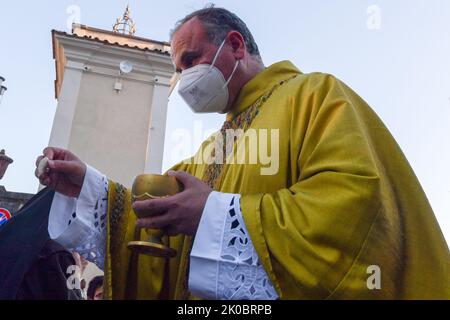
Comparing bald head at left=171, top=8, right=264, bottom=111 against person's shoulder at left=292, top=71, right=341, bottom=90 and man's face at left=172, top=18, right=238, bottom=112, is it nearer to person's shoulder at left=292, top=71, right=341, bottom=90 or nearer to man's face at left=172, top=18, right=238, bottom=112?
man's face at left=172, top=18, right=238, bottom=112

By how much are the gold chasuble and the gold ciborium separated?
0.86 feet

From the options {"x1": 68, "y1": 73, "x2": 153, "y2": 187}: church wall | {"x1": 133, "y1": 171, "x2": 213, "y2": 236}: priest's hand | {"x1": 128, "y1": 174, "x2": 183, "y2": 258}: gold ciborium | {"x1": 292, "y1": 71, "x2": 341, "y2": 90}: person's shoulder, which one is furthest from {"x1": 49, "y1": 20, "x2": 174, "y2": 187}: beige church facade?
{"x1": 133, "y1": 171, "x2": 213, "y2": 236}: priest's hand

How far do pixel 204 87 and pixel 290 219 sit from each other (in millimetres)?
1006

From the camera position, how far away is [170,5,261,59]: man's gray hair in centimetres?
224

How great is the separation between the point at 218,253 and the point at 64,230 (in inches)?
36.1

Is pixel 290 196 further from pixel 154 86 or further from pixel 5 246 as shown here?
pixel 154 86

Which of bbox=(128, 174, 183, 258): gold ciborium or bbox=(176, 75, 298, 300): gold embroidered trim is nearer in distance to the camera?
bbox=(128, 174, 183, 258): gold ciborium

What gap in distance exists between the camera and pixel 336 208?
1.29m

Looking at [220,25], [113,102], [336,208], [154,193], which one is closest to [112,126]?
[113,102]

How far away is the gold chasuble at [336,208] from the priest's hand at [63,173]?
0.40 meters

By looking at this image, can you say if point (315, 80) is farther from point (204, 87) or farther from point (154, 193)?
point (154, 193)

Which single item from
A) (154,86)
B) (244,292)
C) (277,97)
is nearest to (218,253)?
(244,292)

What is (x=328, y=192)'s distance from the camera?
4.44ft
